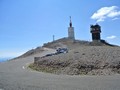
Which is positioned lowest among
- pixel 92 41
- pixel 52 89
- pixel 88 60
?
pixel 52 89

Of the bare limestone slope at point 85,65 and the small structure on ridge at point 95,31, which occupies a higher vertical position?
the small structure on ridge at point 95,31

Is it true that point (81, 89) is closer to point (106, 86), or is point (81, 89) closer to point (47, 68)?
point (106, 86)

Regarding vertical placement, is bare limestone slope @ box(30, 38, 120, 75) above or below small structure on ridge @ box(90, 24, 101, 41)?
below

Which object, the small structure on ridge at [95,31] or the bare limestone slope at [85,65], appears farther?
the small structure on ridge at [95,31]

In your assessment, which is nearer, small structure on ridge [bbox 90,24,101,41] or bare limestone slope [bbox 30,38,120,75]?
bare limestone slope [bbox 30,38,120,75]

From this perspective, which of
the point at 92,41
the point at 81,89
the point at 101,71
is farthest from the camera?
the point at 92,41

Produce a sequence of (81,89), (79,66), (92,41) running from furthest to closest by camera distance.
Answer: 1. (92,41)
2. (79,66)
3. (81,89)

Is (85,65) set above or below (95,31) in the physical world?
below

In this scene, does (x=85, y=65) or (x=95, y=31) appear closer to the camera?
(x=85, y=65)

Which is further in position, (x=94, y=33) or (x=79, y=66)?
(x=94, y=33)

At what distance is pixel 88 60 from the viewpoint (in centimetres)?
2531

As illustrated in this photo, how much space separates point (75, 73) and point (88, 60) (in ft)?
9.30

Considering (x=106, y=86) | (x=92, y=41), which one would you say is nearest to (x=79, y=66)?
(x=106, y=86)

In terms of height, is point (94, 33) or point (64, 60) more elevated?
point (94, 33)
